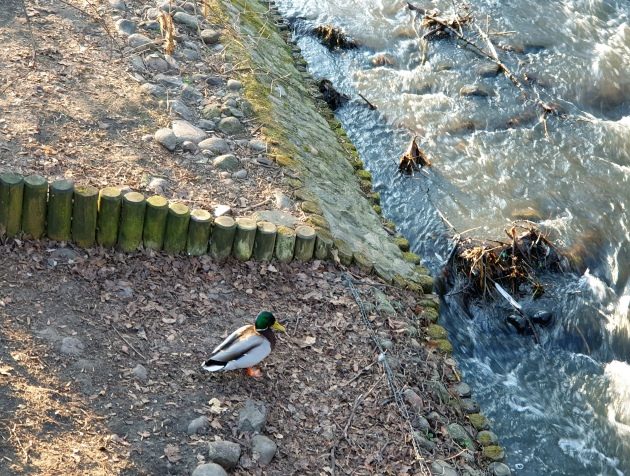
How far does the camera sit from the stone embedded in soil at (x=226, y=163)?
280 inches

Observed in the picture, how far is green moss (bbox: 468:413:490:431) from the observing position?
6.44 m

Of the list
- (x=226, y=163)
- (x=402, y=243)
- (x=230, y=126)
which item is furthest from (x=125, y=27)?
(x=402, y=243)

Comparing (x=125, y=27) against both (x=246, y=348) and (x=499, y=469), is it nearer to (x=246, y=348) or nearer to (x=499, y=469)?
(x=246, y=348)

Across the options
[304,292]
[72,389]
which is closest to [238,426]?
[72,389]

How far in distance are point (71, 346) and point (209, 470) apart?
1.29 meters

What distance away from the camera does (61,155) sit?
654 centimetres

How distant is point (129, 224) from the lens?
19.9 feet

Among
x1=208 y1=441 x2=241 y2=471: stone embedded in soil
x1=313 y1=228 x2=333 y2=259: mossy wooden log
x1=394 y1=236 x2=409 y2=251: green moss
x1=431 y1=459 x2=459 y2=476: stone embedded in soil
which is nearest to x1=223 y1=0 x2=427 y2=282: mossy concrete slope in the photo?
x1=394 y1=236 x2=409 y2=251: green moss

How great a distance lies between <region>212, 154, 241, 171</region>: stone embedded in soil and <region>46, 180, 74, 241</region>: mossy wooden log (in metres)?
1.51

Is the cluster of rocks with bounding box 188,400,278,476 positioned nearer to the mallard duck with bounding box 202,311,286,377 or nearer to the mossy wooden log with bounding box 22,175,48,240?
the mallard duck with bounding box 202,311,286,377

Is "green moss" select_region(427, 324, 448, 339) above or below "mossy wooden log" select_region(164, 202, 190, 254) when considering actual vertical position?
below

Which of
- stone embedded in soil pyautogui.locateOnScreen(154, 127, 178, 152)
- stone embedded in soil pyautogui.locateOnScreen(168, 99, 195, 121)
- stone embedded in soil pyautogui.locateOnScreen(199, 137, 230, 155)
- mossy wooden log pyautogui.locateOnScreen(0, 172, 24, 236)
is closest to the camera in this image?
mossy wooden log pyautogui.locateOnScreen(0, 172, 24, 236)

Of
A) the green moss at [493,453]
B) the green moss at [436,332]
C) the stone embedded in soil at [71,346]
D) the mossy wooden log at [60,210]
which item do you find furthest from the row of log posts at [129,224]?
the green moss at [493,453]

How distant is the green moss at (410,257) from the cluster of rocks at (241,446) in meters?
2.92
